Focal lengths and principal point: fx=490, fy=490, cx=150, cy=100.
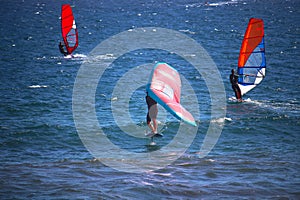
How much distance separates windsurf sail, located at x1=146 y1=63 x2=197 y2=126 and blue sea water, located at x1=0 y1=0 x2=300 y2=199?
294 cm

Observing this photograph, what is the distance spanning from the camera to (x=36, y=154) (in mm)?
25750

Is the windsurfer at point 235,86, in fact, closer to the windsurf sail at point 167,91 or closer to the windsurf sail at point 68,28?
the windsurf sail at point 167,91

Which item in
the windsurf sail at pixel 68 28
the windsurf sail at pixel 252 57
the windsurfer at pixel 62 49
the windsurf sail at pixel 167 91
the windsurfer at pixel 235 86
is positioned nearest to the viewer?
the windsurf sail at pixel 167 91

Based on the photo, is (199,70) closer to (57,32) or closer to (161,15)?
(57,32)

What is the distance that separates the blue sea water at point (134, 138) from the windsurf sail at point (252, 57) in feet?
5.29

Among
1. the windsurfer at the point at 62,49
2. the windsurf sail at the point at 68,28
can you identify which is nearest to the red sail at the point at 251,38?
the windsurf sail at the point at 68,28

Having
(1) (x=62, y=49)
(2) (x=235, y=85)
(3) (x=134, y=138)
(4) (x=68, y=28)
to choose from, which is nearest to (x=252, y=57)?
(2) (x=235, y=85)

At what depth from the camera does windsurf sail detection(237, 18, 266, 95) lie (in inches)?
1490

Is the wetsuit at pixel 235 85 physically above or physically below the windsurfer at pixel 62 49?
below

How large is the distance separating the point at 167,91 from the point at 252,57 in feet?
54.4

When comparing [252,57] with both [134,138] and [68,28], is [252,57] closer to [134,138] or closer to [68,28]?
[134,138]

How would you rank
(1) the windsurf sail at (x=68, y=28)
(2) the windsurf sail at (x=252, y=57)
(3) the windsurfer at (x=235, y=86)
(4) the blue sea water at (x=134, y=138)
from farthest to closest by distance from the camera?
(1) the windsurf sail at (x=68, y=28), (2) the windsurf sail at (x=252, y=57), (3) the windsurfer at (x=235, y=86), (4) the blue sea water at (x=134, y=138)

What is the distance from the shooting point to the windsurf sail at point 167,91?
21.6 meters

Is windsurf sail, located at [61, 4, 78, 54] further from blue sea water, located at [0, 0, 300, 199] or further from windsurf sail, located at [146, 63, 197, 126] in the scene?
windsurf sail, located at [146, 63, 197, 126]
